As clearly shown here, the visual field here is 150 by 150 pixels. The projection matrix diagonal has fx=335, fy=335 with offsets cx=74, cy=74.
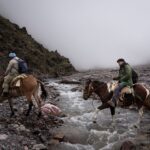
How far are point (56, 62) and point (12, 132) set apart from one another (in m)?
88.3

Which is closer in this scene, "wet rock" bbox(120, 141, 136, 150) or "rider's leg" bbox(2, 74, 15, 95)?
"wet rock" bbox(120, 141, 136, 150)

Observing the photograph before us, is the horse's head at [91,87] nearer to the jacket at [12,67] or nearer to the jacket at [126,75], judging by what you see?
the jacket at [126,75]

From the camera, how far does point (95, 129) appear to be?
54.2 feet

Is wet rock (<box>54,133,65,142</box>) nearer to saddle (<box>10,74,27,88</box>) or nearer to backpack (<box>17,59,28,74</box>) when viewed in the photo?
saddle (<box>10,74,27,88</box>)

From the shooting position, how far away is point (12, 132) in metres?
14.0

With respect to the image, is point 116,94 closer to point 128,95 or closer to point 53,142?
point 128,95

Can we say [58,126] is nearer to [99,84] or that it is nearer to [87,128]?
[87,128]

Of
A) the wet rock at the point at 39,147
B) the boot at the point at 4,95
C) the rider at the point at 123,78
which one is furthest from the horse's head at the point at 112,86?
the wet rock at the point at 39,147

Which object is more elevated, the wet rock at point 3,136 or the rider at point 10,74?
the rider at point 10,74

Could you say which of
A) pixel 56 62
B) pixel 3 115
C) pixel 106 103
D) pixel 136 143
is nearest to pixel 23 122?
pixel 3 115

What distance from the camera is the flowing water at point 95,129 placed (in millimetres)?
14156

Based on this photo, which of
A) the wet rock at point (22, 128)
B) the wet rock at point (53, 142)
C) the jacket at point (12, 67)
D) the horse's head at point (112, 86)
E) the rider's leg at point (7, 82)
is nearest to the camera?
the wet rock at point (53, 142)

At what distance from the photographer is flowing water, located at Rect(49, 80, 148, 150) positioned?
1416 centimetres

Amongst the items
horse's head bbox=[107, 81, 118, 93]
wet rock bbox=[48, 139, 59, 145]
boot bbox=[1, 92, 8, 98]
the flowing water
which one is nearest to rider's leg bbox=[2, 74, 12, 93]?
boot bbox=[1, 92, 8, 98]
